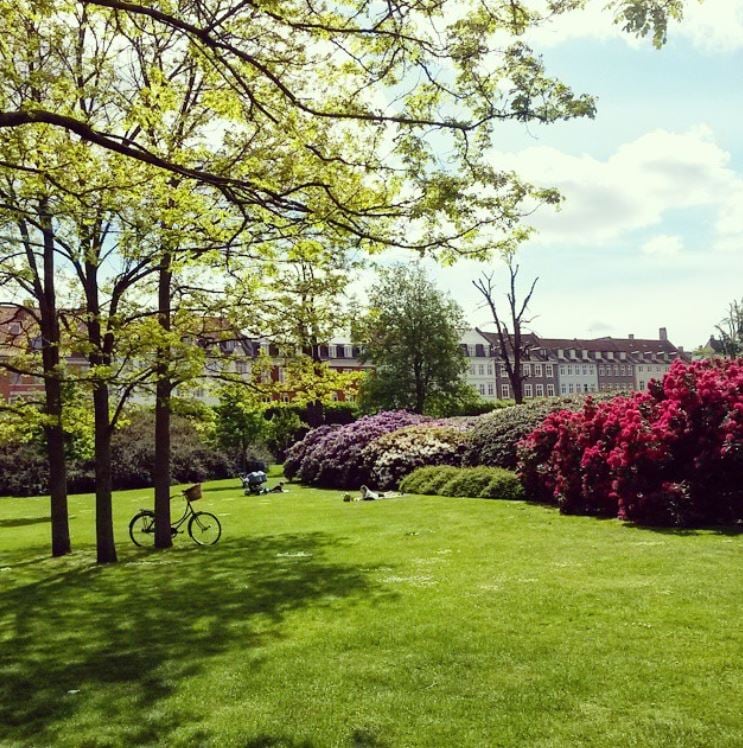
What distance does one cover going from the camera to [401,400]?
167 ft

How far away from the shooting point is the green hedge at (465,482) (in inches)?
727

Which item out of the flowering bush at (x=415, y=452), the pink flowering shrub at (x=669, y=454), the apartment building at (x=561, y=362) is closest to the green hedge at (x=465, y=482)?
the flowering bush at (x=415, y=452)

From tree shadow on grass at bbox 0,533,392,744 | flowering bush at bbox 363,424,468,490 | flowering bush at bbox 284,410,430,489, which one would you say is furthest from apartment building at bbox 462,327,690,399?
tree shadow on grass at bbox 0,533,392,744

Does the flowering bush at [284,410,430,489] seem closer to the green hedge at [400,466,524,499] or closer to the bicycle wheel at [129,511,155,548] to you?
the green hedge at [400,466,524,499]

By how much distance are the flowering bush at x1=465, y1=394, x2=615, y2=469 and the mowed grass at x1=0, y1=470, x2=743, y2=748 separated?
671 cm

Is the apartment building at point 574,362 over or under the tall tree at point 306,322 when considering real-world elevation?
over

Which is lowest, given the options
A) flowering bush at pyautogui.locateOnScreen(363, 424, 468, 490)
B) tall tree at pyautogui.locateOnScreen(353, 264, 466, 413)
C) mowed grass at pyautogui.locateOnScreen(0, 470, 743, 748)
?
mowed grass at pyautogui.locateOnScreen(0, 470, 743, 748)

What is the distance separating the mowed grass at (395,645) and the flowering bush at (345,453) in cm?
1340

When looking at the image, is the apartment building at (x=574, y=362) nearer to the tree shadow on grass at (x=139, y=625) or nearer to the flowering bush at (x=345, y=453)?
the flowering bush at (x=345, y=453)

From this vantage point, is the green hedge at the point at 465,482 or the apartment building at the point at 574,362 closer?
the green hedge at the point at 465,482

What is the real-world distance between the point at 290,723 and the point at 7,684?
9.37 feet

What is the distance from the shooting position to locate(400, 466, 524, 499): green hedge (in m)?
Answer: 18.5

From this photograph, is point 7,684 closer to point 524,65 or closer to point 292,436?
point 524,65

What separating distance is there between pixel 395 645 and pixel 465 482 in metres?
13.1
